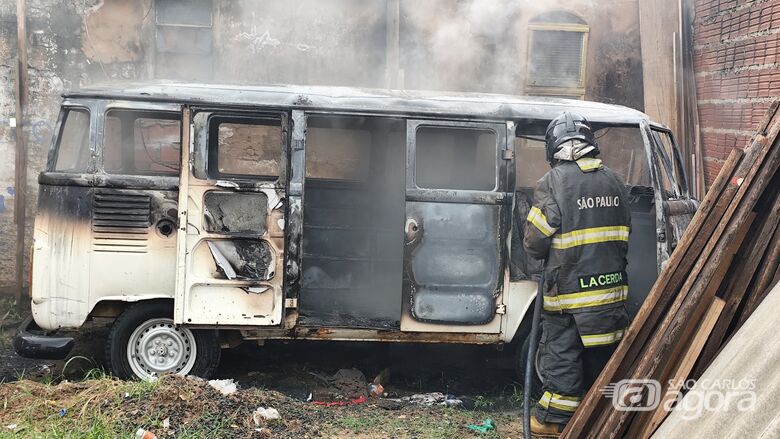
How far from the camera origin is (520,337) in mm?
6152

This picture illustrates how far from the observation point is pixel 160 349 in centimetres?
589

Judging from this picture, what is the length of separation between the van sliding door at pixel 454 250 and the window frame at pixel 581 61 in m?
4.16

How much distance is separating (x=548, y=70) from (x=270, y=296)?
5712mm

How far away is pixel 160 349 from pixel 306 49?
484cm

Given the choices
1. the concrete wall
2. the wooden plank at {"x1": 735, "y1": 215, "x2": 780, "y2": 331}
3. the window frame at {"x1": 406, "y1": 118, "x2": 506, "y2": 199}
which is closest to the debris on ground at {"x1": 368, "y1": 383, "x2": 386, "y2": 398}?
the window frame at {"x1": 406, "y1": 118, "x2": 506, "y2": 199}

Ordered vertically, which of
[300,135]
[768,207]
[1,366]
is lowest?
[1,366]

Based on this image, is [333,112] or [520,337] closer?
[333,112]

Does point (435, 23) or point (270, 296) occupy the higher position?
point (435, 23)

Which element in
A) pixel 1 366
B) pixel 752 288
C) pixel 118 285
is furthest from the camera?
pixel 1 366

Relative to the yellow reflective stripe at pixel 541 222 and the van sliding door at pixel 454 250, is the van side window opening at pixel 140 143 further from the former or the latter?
the yellow reflective stripe at pixel 541 222

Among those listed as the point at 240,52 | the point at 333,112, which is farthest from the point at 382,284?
the point at 240,52

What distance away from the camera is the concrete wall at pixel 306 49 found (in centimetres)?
887

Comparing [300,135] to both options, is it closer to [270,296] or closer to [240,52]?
[270,296]

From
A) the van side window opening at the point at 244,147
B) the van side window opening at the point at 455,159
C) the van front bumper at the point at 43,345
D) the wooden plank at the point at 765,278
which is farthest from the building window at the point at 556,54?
the van front bumper at the point at 43,345
